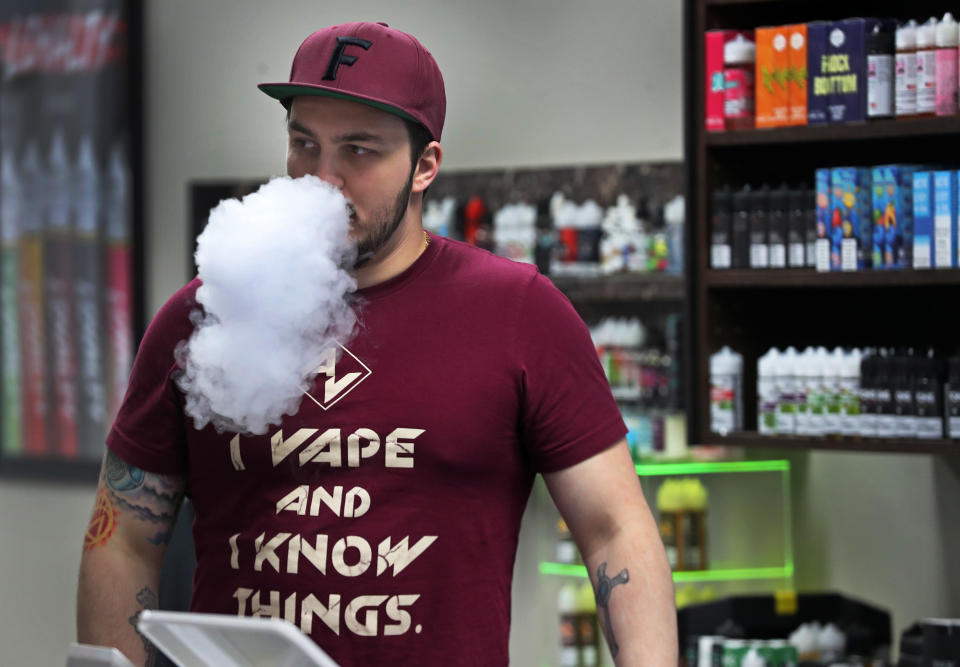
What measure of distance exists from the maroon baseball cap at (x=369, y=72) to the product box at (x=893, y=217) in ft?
4.48

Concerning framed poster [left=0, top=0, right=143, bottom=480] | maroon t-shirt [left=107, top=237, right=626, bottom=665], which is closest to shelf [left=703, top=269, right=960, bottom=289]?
maroon t-shirt [left=107, top=237, right=626, bottom=665]

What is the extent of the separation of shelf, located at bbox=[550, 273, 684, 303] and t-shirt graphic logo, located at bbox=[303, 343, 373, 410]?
239cm

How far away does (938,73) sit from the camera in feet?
8.18

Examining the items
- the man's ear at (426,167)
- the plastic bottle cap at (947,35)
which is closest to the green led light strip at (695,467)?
the plastic bottle cap at (947,35)

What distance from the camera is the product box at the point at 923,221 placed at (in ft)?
8.30

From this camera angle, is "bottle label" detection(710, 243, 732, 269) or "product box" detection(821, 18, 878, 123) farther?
"bottle label" detection(710, 243, 732, 269)

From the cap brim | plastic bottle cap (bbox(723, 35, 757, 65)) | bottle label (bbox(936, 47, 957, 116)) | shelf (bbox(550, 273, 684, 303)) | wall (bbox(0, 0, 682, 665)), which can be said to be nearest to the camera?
the cap brim

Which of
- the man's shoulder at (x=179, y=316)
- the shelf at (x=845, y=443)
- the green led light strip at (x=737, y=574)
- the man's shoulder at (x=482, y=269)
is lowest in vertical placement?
the green led light strip at (x=737, y=574)

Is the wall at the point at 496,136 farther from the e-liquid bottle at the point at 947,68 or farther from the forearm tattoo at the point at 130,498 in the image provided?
the forearm tattoo at the point at 130,498

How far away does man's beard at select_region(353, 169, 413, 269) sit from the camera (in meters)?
1.51

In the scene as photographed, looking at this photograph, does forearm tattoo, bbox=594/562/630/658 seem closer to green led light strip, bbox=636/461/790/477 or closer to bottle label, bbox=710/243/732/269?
bottle label, bbox=710/243/732/269

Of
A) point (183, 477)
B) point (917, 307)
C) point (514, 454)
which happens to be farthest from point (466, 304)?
point (917, 307)

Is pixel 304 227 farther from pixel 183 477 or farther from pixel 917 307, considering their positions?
pixel 917 307

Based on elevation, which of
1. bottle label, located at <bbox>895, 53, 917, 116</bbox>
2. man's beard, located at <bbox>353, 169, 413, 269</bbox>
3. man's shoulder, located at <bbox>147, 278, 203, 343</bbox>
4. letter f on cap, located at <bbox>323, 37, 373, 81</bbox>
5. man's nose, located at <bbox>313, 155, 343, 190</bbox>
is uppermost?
bottle label, located at <bbox>895, 53, 917, 116</bbox>
